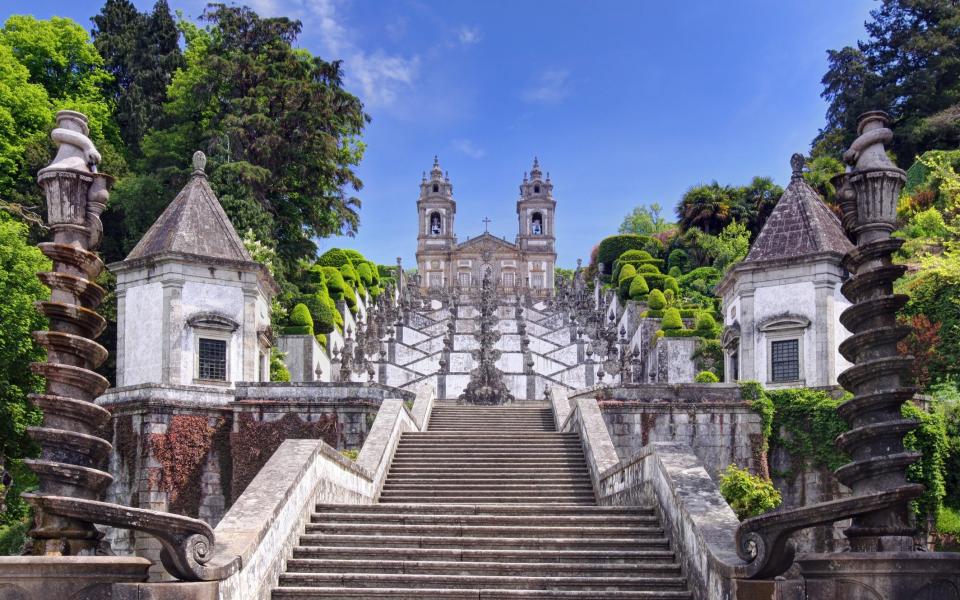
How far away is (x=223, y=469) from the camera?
23156 mm

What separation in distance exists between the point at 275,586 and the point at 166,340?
14797 mm

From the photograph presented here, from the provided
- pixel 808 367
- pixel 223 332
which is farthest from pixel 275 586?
pixel 808 367

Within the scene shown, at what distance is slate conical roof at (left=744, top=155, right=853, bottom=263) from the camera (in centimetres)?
2475

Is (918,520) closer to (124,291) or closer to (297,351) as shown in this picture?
(124,291)

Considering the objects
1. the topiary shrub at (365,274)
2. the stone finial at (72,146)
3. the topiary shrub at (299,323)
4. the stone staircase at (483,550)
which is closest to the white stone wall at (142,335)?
the stone staircase at (483,550)

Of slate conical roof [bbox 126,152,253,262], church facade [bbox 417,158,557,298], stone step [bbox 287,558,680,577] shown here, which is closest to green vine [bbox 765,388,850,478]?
stone step [bbox 287,558,680,577]

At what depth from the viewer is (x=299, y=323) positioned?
119 feet

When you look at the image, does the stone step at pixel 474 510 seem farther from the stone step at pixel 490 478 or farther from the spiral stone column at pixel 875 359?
the spiral stone column at pixel 875 359

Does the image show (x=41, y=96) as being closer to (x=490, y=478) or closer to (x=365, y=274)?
(x=365, y=274)

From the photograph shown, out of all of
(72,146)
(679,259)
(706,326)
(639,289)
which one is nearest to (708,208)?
(679,259)

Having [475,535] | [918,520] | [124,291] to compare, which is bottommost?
[918,520]

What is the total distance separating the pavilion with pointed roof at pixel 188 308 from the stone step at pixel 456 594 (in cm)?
1449

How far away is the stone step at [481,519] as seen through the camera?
480 inches

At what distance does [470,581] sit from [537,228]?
8845 cm
